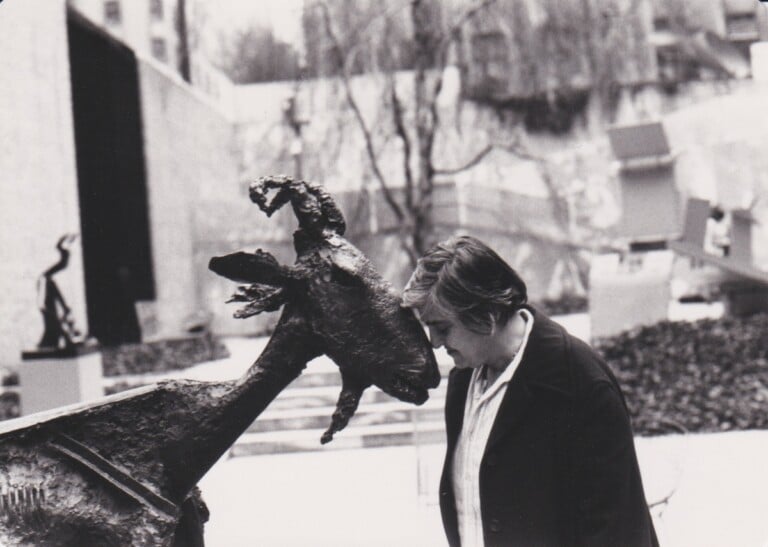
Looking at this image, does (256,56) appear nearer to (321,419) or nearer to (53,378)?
(53,378)

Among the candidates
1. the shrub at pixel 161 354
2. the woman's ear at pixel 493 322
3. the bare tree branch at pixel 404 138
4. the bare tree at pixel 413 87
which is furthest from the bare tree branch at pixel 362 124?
Answer: the woman's ear at pixel 493 322

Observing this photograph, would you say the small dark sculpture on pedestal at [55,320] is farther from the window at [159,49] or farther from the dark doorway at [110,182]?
the window at [159,49]

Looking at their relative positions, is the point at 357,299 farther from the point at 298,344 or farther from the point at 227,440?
the point at 227,440

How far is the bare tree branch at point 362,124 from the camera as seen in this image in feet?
57.0

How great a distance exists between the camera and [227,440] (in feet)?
6.46

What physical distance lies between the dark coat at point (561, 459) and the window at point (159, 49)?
52.6 feet

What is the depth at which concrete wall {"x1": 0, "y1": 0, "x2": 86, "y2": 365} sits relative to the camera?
38.5 feet

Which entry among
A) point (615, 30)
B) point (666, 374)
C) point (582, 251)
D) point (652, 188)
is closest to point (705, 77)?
point (615, 30)

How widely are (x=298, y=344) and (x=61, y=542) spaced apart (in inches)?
23.7

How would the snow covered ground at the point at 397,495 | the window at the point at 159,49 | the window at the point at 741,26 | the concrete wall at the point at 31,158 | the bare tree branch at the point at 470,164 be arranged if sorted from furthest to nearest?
the bare tree branch at the point at 470,164 < the window at the point at 741,26 < the window at the point at 159,49 < the concrete wall at the point at 31,158 < the snow covered ground at the point at 397,495

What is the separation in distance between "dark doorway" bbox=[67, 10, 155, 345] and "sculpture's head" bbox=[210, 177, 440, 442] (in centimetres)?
1276

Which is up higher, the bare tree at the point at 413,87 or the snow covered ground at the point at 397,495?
the bare tree at the point at 413,87

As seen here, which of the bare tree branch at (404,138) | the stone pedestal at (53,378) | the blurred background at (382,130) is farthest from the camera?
the bare tree branch at (404,138)

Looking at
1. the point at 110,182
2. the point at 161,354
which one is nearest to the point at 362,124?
the point at 110,182
